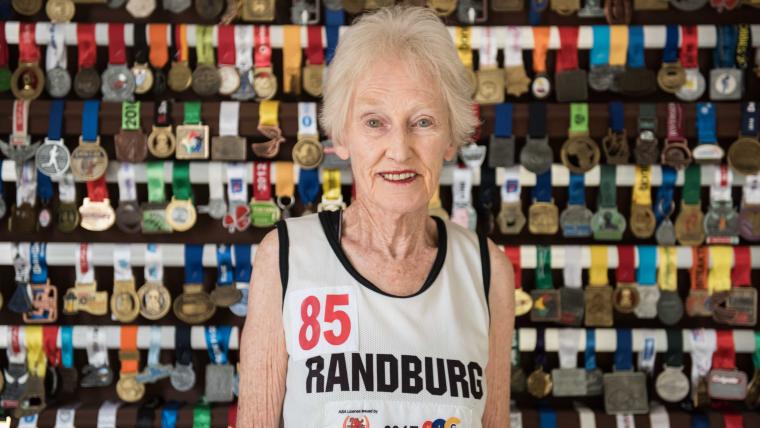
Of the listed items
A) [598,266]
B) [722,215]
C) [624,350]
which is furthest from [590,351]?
[722,215]

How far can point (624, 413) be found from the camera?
2.84 meters

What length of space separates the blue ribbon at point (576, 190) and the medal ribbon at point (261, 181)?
120 centimetres

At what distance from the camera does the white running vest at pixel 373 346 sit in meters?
1.56

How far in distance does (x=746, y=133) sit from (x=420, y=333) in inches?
73.5

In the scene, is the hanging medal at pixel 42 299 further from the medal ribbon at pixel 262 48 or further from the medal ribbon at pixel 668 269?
the medal ribbon at pixel 668 269

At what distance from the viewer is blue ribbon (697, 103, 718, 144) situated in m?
2.79

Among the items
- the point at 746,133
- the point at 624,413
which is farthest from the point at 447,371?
the point at 746,133

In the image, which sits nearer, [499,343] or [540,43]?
[499,343]

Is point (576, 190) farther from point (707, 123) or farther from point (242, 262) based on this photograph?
point (242, 262)

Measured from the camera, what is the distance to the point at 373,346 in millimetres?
1608

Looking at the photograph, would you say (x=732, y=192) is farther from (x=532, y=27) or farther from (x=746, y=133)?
(x=532, y=27)

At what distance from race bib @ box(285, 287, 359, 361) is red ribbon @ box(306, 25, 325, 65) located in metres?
1.41

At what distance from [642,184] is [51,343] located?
95.6 inches

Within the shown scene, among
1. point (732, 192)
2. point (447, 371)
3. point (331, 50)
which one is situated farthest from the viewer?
point (732, 192)
